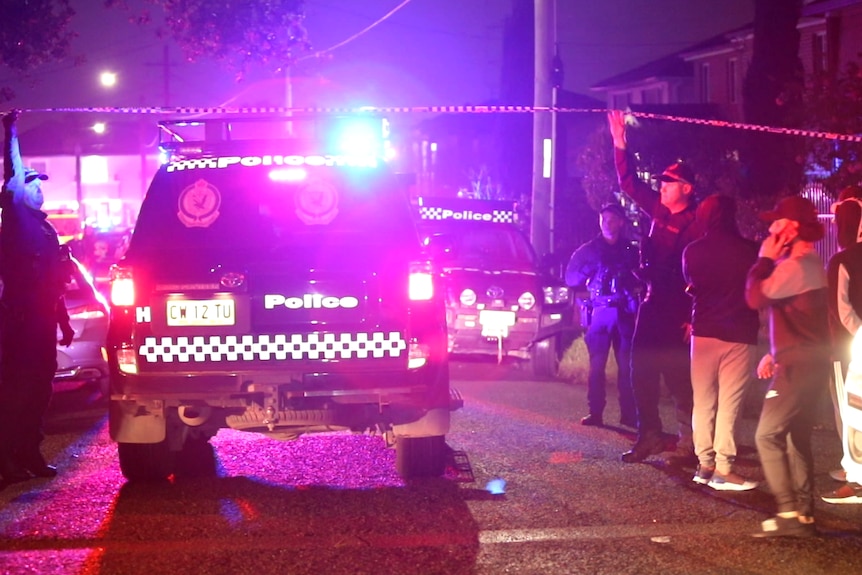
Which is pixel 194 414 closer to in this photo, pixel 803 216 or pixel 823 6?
pixel 803 216

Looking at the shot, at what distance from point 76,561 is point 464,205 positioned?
30.0 feet

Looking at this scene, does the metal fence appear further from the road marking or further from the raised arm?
the raised arm

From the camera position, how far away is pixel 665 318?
8102 mm

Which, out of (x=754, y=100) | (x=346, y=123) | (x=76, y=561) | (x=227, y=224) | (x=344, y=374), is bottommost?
(x=76, y=561)

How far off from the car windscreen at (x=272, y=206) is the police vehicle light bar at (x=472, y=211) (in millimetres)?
6841

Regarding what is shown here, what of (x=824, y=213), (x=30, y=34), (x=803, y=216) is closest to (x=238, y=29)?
(x=30, y=34)

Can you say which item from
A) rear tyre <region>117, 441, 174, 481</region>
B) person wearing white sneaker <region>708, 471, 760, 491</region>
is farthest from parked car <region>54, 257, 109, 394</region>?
person wearing white sneaker <region>708, 471, 760, 491</region>

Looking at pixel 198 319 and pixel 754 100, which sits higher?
pixel 754 100

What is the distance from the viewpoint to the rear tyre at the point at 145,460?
293 inches

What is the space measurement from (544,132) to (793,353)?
32.6ft

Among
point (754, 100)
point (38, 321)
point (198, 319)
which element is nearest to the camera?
point (198, 319)

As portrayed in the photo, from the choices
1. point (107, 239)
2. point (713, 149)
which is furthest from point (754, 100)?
point (107, 239)

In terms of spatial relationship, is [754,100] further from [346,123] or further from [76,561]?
[76,561]

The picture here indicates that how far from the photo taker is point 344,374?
6.78 metres
